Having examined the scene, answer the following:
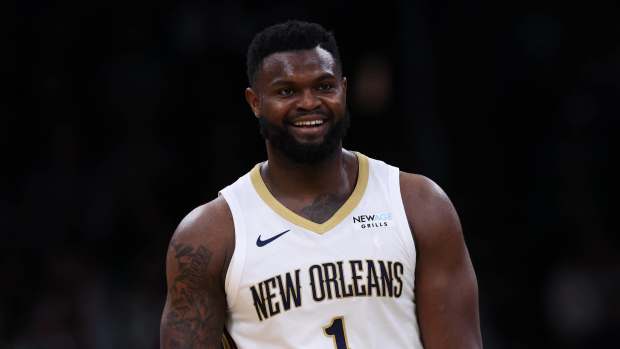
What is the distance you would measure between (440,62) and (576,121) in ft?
4.07

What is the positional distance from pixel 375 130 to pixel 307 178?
4.75m

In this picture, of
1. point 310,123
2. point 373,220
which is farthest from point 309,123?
point 373,220

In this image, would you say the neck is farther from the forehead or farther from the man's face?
the forehead

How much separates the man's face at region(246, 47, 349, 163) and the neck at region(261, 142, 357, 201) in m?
0.09

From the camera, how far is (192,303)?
16.0ft

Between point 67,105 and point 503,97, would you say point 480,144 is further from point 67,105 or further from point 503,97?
point 67,105

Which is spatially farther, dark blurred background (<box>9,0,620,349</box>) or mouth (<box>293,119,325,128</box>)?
dark blurred background (<box>9,0,620,349</box>)

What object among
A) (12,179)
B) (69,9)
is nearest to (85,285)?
(12,179)

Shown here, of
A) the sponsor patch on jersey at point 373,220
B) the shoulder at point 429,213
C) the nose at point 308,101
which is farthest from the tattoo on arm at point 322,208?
the nose at point 308,101

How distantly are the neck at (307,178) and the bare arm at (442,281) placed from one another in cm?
34

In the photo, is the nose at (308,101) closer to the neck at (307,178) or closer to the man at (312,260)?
the man at (312,260)

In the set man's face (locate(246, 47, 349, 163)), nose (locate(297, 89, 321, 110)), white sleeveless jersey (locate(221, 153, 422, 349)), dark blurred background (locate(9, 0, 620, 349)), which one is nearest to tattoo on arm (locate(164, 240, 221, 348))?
white sleeveless jersey (locate(221, 153, 422, 349))

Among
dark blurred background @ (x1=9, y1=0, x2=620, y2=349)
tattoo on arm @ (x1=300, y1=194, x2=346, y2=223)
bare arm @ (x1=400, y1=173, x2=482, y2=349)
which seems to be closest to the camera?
bare arm @ (x1=400, y1=173, x2=482, y2=349)

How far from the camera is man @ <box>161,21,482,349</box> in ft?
15.9
